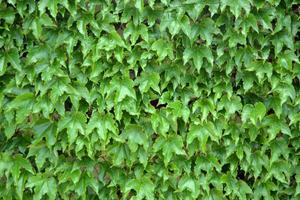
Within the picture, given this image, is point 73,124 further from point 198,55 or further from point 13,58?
point 198,55

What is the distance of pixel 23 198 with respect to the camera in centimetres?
264

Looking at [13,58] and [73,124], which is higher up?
[13,58]

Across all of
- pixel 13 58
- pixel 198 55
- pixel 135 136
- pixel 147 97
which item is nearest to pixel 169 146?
pixel 135 136

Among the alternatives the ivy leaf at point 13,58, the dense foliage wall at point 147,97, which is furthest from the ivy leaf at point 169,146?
the ivy leaf at point 13,58

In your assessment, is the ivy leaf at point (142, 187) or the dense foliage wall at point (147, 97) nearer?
the dense foliage wall at point (147, 97)

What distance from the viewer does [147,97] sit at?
8.36 feet

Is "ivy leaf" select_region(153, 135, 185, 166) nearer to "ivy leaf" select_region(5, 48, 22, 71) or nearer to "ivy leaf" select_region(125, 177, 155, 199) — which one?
"ivy leaf" select_region(125, 177, 155, 199)

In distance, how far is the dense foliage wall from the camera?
2469 millimetres

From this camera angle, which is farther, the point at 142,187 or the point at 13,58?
the point at 142,187

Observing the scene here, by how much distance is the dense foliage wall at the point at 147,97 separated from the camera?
8.10 feet

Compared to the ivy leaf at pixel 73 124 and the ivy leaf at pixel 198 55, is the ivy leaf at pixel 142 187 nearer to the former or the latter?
the ivy leaf at pixel 73 124

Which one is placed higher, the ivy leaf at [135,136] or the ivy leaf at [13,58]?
the ivy leaf at [13,58]

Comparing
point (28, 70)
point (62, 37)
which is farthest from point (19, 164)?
point (62, 37)

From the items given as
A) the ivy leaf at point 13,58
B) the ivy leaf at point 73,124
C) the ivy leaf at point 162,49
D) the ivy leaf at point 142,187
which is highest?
the ivy leaf at point 162,49
